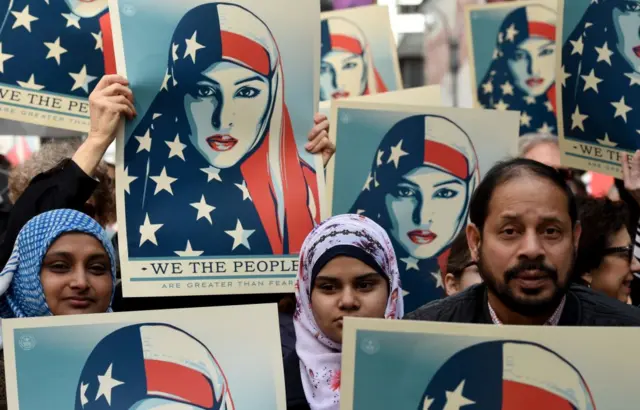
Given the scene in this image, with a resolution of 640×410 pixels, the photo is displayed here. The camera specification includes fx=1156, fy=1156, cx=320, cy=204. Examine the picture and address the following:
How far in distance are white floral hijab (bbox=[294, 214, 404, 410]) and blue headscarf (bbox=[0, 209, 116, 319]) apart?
2.12ft

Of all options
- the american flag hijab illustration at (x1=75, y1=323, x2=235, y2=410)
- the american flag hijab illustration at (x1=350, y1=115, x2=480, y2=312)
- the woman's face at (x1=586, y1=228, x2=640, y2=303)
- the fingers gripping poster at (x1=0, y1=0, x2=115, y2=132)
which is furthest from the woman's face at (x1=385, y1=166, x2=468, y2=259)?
the american flag hijab illustration at (x1=75, y1=323, x2=235, y2=410)

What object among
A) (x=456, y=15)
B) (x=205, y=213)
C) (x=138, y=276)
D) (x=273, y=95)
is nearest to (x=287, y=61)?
(x=273, y=95)

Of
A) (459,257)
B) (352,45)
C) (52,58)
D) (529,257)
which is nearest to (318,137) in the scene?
(459,257)

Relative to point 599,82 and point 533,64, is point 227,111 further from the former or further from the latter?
point 533,64

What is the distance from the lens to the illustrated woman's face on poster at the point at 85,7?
15.6 ft

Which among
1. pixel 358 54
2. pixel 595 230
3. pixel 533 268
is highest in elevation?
pixel 358 54

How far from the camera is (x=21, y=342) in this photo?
3098 mm

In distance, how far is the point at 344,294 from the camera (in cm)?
350

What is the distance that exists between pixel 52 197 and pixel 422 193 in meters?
1.53

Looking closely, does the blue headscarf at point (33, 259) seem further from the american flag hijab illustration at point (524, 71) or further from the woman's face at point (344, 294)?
the american flag hijab illustration at point (524, 71)

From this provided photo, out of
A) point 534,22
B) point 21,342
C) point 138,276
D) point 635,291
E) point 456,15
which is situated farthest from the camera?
point 456,15

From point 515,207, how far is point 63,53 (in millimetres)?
2336

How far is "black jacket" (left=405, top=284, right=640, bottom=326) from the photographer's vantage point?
3107 millimetres

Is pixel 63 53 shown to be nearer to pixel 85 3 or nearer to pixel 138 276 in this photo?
pixel 85 3
